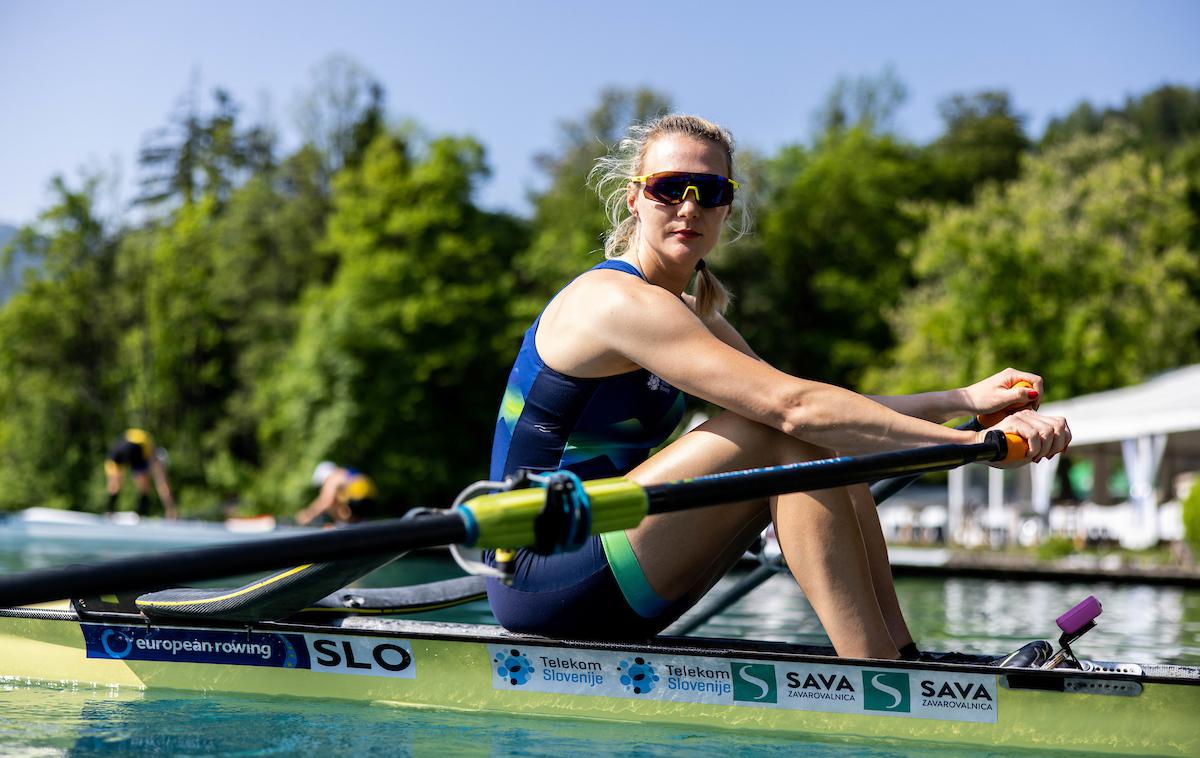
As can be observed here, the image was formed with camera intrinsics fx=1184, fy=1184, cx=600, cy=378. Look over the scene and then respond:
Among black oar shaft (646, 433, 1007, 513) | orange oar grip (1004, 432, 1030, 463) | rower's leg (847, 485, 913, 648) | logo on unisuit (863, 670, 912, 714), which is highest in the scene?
orange oar grip (1004, 432, 1030, 463)

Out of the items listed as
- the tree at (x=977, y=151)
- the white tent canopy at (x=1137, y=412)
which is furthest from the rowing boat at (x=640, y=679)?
the tree at (x=977, y=151)

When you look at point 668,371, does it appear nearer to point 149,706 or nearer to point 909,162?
point 149,706

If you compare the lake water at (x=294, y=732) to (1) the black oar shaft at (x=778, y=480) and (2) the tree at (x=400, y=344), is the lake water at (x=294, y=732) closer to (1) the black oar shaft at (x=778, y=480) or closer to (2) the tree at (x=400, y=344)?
(1) the black oar shaft at (x=778, y=480)

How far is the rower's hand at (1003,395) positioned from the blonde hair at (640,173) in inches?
34.4

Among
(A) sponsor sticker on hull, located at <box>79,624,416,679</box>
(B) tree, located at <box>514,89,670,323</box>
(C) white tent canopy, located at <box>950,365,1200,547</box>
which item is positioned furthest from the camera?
(B) tree, located at <box>514,89,670,323</box>

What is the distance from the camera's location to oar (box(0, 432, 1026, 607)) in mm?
2504

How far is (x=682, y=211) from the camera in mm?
3568

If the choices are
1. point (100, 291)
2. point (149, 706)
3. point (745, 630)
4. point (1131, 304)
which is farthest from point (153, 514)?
point (149, 706)

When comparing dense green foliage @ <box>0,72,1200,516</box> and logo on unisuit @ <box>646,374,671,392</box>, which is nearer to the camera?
logo on unisuit @ <box>646,374,671,392</box>

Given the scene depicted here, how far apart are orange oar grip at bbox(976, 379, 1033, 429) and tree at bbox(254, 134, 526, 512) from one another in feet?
89.9

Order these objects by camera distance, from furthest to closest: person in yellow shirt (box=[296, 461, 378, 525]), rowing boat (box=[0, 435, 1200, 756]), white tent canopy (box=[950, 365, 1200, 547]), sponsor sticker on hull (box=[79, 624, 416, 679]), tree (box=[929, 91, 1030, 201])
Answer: tree (box=[929, 91, 1030, 201])
white tent canopy (box=[950, 365, 1200, 547])
person in yellow shirt (box=[296, 461, 378, 525])
sponsor sticker on hull (box=[79, 624, 416, 679])
rowing boat (box=[0, 435, 1200, 756])

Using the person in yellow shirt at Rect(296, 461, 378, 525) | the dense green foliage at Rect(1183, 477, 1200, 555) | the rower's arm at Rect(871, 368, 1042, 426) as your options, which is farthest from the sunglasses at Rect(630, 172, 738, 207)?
the person in yellow shirt at Rect(296, 461, 378, 525)

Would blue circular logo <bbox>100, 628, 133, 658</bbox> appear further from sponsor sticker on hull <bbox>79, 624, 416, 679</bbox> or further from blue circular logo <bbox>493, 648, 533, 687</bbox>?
blue circular logo <bbox>493, 648, 533, 687</bbox>

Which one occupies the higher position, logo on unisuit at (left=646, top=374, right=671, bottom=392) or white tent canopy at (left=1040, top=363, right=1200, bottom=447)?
logo on unisuit at (left=646, top=374, right=671, bottom=392)
